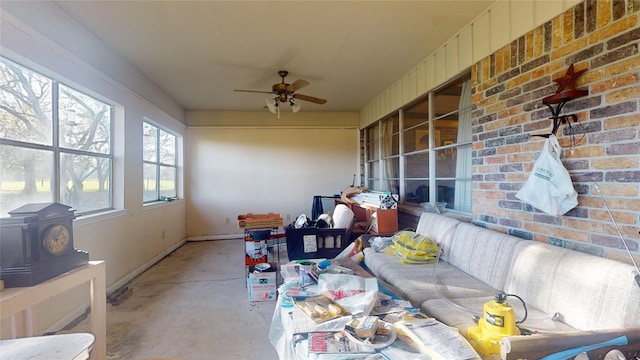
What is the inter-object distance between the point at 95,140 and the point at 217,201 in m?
2.97

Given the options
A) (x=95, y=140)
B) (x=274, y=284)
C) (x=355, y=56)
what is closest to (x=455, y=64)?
(x=355, y=56)

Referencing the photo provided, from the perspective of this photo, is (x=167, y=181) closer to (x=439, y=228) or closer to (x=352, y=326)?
(x=439, y=228)

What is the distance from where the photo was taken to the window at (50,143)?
207 centimetres

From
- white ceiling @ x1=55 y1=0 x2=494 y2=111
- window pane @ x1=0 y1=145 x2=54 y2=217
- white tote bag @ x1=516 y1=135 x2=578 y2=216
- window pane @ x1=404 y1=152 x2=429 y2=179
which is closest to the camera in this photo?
white tote bag @ x1=516 y1=135 x2=578 y2=216

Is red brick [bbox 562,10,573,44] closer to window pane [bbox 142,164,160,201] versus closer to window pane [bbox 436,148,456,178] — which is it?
window pane [bbox 436,148,456,178]

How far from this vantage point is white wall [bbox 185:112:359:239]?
5.88m

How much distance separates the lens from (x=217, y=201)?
5910 mm

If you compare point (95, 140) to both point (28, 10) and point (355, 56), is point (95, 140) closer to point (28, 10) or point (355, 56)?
point (28, 10)

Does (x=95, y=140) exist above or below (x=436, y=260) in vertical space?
above

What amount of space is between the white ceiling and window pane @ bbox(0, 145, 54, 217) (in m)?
1.23

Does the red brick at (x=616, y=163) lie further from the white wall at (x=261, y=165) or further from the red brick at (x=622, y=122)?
the white wall at (x=261, y=165)

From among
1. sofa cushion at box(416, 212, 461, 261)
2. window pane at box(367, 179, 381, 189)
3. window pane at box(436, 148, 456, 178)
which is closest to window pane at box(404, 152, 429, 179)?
window pane at box(436, 148, 456, 178)

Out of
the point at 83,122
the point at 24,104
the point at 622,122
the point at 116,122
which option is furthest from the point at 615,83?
the point at 116,122

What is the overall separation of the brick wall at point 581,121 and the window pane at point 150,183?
4340 mm
